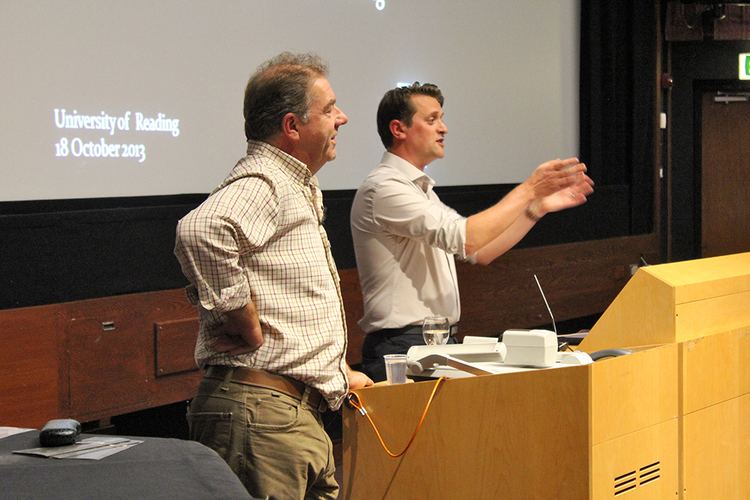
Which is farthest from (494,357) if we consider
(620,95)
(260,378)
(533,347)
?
(620,95)

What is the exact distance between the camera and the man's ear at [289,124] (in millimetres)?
2414

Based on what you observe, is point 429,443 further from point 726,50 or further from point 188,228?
point 726,50

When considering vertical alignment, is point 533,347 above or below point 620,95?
below

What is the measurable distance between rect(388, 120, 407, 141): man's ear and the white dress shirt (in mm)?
149

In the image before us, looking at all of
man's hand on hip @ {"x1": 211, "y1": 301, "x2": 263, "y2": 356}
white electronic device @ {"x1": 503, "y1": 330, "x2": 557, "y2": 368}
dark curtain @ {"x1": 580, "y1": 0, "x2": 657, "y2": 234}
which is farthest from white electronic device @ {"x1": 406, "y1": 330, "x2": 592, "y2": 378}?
dark curtain @ {"x1": 580, "y1": 0, "x2": 657, "y2": 234}

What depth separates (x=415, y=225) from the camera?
3.22 m

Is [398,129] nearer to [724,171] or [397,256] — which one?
[397,256]

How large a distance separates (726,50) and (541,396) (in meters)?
6.77

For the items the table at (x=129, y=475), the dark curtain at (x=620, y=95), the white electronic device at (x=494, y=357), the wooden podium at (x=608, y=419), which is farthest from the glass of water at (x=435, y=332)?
the dark curtain at (x=620, y=95)

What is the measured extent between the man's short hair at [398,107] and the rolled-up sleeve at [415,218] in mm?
293

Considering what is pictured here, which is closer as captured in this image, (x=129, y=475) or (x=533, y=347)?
(x=129, y=475)

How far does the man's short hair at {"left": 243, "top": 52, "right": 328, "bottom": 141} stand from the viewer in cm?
242

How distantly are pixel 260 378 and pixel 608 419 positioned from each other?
0.85 metres

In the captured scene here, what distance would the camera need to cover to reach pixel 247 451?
2293mm
